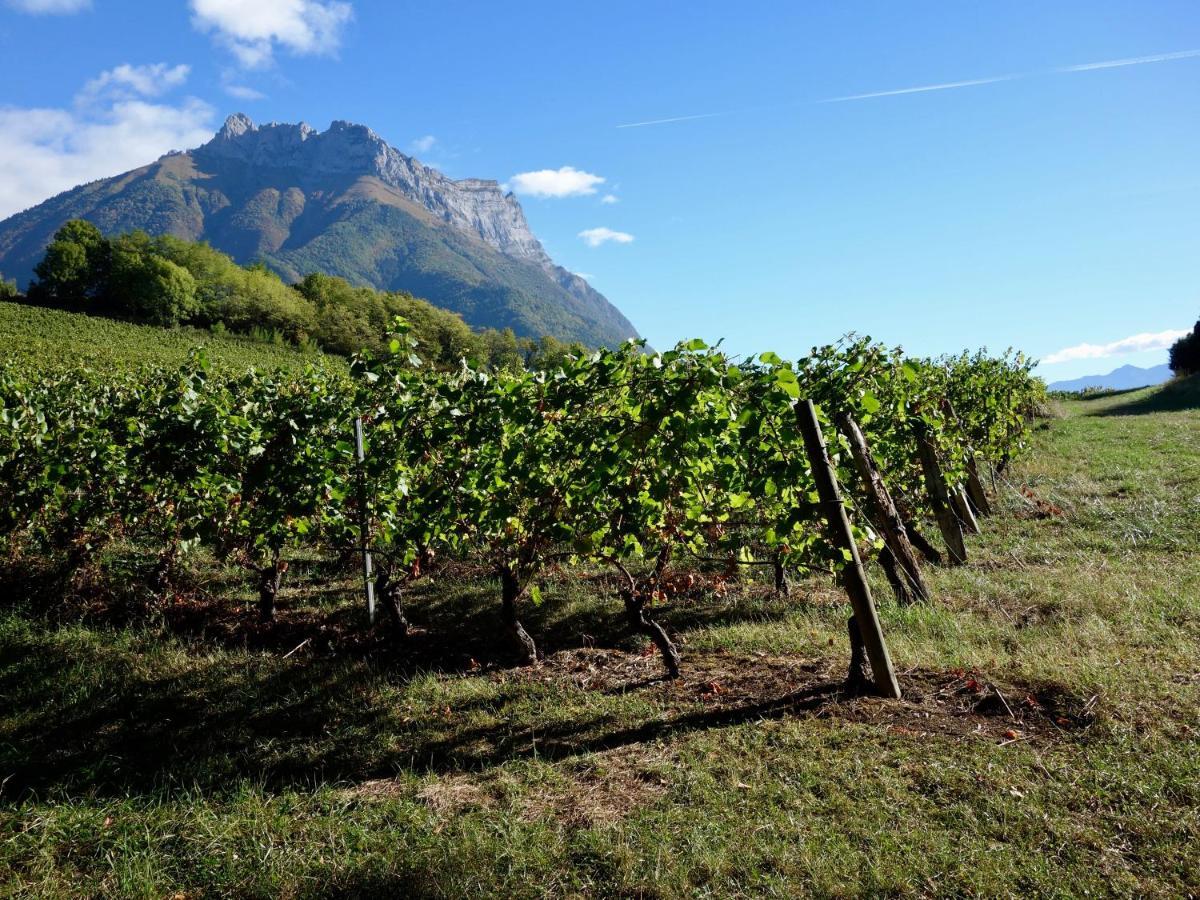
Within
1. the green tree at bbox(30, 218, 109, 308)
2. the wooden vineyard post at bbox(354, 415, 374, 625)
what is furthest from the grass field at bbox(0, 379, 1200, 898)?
the green tree at bbox(30, 218, 109, 308)

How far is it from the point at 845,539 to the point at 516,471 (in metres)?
2.57

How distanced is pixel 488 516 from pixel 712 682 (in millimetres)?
2204

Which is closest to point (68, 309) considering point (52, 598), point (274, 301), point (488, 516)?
point (274, 301)

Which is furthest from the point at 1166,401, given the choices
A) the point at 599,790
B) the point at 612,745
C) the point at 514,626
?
the point at 599,790

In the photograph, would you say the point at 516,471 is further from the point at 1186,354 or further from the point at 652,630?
the point at 1186,354

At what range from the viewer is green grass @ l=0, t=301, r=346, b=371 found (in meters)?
34.0

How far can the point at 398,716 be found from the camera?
469 cm

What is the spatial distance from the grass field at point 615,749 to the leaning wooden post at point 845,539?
0.79 ft

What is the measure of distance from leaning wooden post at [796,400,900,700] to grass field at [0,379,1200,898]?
0.24m

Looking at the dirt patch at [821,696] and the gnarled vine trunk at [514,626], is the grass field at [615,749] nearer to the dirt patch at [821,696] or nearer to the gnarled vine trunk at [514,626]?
the dirt patch at [821,696]

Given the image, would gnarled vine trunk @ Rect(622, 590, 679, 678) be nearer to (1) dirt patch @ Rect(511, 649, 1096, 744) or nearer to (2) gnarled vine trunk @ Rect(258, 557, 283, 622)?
(1) dirt patch @ Rect(511, 649, 1096, 744)

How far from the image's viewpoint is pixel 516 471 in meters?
5.15

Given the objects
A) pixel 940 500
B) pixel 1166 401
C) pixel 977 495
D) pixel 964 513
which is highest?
pixel 1166 401

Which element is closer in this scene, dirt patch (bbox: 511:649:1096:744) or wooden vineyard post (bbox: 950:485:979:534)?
dirt patch (bbox: 511:649:1096:744)
